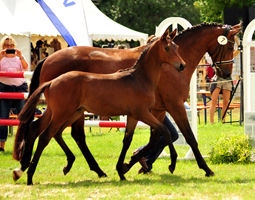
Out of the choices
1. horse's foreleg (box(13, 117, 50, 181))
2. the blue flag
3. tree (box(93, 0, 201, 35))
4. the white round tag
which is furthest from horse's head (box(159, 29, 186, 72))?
tree (box(93, 0, 201, 35))

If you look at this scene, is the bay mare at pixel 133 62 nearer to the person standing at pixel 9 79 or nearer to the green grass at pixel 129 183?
the green grass at pixel 129 183

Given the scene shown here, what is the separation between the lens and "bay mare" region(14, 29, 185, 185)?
5516mm

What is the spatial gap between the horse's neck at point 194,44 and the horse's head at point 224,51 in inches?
4.7

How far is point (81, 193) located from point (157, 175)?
1.55 metres

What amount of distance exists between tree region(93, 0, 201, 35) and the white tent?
1183cm

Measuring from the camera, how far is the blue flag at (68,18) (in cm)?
767

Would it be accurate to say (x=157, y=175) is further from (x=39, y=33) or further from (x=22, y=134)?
(x=39, y=33)

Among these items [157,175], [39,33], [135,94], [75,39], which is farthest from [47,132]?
[39,33]

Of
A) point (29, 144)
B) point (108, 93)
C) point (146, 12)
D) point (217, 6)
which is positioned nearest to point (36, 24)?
point (217, 6)

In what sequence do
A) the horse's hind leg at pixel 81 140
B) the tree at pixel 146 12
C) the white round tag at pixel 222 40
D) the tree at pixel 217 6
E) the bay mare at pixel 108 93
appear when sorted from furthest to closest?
the tree at pixel 146 12, the tree at pixel 217 6, the white round tag at pixel 222 40, the horse's hind leg at pixel 81 140, the bay mare at pixel 108 93

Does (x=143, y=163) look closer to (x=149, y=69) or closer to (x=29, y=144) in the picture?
(x=149, y=69)

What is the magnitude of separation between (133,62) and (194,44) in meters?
1.00

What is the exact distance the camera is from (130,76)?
18.9ft

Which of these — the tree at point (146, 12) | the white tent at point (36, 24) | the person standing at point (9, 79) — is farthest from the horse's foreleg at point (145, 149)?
the tree at point (146, 12)
